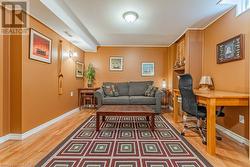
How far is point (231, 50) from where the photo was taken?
118 inches

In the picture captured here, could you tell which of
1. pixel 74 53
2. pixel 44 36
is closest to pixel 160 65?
pixel 74 53

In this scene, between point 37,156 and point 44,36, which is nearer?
point 37,156

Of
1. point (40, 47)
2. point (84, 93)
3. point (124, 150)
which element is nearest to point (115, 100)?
point (84, 93)

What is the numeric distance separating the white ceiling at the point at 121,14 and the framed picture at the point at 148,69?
1795mm

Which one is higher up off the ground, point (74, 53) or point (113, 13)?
point (113, 13)

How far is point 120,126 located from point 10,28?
273cm

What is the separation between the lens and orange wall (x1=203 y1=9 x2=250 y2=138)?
264 cm

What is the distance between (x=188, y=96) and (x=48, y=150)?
2350 millimetres

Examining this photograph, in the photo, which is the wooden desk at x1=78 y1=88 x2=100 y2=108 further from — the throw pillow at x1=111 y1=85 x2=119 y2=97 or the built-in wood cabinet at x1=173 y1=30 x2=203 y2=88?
the built-in wood cabinet at x1=173 y1=30 x2=203 y2=88

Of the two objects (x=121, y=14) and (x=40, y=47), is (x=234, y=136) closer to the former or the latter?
(x=121, y=14)

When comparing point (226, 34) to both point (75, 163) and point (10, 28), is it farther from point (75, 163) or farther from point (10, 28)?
point (10, 28)

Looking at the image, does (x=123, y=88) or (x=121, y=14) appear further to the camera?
(x=123, y=88)

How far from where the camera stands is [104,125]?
371 centimetres

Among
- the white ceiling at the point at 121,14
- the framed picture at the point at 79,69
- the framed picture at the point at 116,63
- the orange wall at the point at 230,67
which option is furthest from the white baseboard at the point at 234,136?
the framed picture at the point at 79,69
